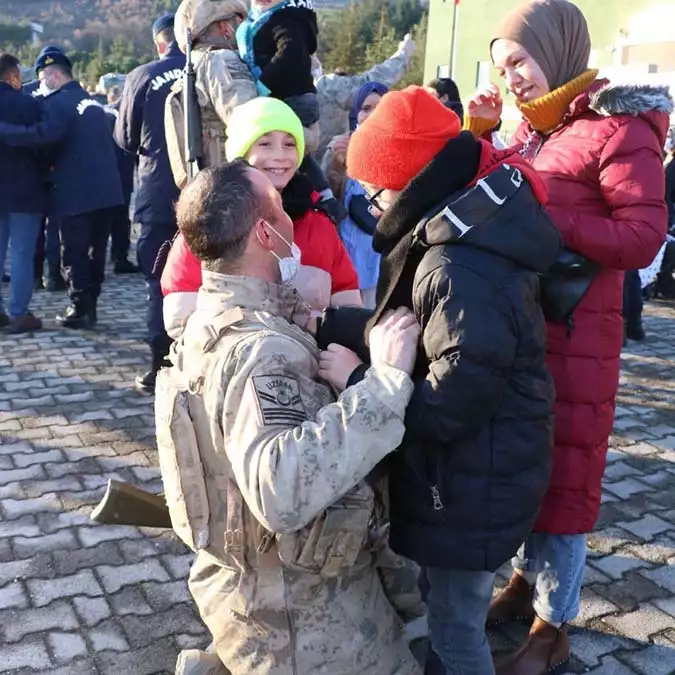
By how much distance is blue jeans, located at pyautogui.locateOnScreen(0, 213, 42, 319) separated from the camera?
633 cm

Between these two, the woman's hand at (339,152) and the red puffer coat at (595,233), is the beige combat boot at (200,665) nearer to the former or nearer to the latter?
the red puffer coat at (595,233)

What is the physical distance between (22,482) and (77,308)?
10.2ft

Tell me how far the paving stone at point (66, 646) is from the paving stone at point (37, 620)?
0.15ft

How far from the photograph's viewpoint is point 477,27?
1201 inches

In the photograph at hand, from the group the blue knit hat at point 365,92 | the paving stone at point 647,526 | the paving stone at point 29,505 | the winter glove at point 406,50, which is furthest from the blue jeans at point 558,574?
the winter glove at point 406,50

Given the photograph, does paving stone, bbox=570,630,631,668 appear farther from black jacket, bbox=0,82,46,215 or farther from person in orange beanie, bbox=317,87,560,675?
black jacket, bbox=0,82,46,215

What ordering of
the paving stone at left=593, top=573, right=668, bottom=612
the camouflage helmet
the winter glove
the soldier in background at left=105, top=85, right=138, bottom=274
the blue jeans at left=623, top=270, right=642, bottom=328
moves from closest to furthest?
1. the paving stone at left=593, top=573, right=668, bottom=612
2. the camouflage helmet
3. the blue jeans at left=623, top=270, right=642, bottom=328
4. the winter glove
5. the soldier in background at left=105, top=85, right=138, bottom=274

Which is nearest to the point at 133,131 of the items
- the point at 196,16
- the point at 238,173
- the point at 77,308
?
the point at 196,16

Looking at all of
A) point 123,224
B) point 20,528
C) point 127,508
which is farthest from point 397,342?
point 123,224

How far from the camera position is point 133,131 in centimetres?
491

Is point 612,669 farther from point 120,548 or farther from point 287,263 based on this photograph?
point 120,548

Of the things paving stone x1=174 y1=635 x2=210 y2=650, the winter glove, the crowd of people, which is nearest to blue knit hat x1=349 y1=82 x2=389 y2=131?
the winter glove

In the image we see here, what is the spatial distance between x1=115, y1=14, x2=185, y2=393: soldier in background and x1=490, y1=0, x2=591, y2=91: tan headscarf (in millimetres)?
2748

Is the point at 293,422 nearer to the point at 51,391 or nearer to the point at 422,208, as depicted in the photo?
the point at 422,208
